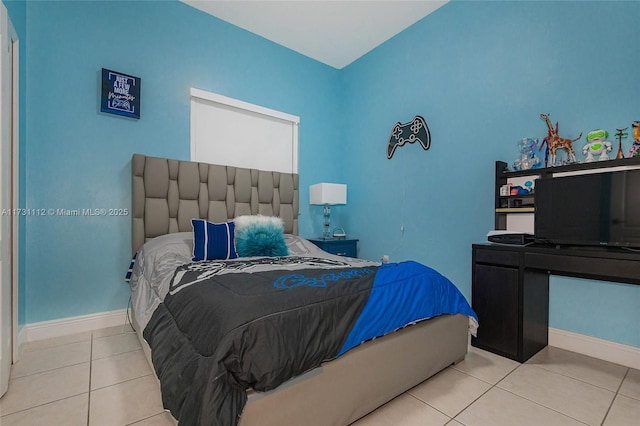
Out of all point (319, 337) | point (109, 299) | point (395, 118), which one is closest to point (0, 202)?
point (109, 299)

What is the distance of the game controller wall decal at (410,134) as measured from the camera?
3213 mm

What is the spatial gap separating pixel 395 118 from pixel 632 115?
2027 mm

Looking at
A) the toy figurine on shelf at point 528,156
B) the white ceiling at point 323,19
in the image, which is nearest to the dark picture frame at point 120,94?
the white ceiling at point 323,19

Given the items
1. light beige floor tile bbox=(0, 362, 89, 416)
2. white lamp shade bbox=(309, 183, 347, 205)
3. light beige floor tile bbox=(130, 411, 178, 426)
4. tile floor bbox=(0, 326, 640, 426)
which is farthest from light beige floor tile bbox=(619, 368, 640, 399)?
light beige floor tile bbox=(0, 362, 89, 416)

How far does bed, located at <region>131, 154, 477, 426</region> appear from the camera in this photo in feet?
3.45

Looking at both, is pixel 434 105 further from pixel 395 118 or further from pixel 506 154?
pixel 506 154

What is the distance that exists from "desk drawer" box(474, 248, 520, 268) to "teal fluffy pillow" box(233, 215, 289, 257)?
1.56m

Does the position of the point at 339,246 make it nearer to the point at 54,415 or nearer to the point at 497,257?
the point at 497,257

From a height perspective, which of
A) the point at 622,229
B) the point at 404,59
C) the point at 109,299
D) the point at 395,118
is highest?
the point at 404,59

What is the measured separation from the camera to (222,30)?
3.23m

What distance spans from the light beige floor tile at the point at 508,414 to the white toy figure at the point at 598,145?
1.66 m

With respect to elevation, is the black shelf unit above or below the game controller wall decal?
below

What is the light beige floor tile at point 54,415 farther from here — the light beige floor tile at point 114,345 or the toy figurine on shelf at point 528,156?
the toy figurine on shelf at point 528,156

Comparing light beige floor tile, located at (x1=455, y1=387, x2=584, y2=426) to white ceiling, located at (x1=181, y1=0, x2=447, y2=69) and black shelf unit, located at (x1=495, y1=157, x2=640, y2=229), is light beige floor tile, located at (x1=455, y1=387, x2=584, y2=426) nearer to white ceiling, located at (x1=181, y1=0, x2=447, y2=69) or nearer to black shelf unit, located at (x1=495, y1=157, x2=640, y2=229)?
black shelf unit, located at (x1=495, y1=157, x2=640, y2=229)
